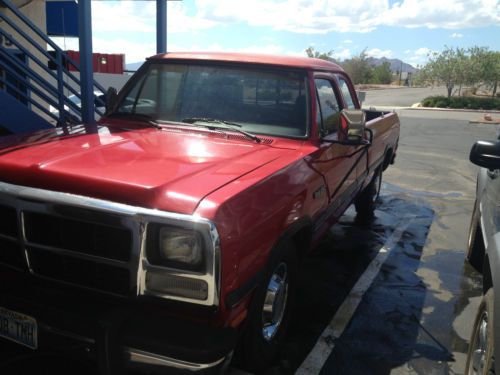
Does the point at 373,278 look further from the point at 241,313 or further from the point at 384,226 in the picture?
the point at 241,313

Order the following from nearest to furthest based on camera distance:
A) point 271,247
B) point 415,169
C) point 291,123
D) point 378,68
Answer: point 271,247
point 291,123
point 415,169
point 378,68

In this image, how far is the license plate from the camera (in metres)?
2.29

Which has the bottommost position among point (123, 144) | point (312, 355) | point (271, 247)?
point (312, 355)

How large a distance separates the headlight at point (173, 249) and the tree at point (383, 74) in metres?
72.7

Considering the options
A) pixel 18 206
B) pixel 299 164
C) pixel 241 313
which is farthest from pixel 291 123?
pixel 18 206

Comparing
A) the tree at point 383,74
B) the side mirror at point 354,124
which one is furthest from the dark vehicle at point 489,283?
the tree at point 383,74

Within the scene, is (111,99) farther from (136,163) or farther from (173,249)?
(173,249)

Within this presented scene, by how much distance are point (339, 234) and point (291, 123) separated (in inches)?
102

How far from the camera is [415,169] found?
1020cm

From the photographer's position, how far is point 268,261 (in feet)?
8.48

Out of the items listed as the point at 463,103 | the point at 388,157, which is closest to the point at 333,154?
the point at 388,157

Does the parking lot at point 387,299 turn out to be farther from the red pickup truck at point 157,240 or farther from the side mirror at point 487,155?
the side mirror at point 487,155

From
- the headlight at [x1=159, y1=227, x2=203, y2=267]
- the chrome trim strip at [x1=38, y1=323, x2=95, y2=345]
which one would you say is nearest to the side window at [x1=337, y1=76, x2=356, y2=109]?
the headlight at [x1=159, y1=227, x2=203, y2=267]

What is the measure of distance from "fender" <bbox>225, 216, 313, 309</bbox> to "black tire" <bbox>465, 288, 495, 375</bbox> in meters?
1.11
